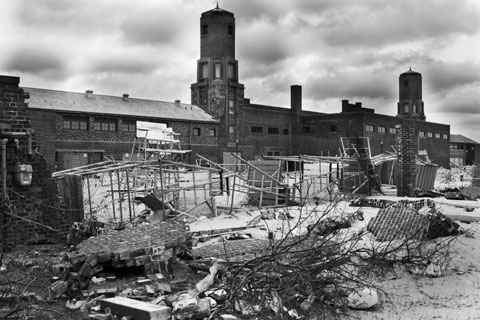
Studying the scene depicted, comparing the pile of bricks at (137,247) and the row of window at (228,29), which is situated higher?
the row of window at (228,29)

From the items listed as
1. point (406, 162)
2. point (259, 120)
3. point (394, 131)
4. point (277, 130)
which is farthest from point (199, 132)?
point (394, 131)

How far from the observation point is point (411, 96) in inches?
3241

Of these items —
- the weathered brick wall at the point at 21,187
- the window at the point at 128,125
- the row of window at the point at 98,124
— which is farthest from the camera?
the window at the point at 128,125

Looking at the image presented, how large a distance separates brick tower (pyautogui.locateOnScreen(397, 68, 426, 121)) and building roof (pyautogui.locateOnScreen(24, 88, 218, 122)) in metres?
46.3

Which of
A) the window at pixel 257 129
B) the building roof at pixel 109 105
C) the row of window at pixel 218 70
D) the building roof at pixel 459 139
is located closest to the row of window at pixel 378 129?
the window at pixel 257 129

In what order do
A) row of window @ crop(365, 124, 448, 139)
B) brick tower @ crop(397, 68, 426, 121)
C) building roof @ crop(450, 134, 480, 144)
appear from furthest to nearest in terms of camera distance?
building roof @ crop(450, 134, 480, 144)
brick tower @ crop(397, 68, 426, 121)
row of window @ crop(365, 124, 448, 139)

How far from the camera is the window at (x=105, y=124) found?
39094 mm

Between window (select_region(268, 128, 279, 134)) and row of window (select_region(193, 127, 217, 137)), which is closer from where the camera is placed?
row of window (select_region(193, 127, 217, 137))

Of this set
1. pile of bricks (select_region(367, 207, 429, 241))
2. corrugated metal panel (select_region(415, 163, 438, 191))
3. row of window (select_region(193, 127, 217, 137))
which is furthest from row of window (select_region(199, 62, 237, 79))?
pile of bricks (select_region(367, 207, 429, 241))

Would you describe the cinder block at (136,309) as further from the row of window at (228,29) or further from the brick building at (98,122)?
the row of window at (228,29)

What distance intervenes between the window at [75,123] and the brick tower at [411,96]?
59181 mm

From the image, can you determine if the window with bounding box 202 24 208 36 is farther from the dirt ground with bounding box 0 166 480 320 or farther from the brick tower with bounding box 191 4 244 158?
the dirt ground with bounding box 0 166 480 320

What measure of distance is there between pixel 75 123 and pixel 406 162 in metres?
26.3

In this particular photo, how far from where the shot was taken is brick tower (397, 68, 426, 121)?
82.0 metres
